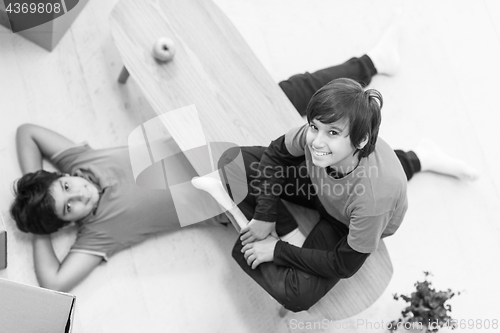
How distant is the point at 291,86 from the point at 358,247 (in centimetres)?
53

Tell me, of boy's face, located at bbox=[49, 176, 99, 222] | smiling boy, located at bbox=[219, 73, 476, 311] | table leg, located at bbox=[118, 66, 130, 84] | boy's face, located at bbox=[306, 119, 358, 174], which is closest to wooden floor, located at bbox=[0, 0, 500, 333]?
table leg, located at bbox=[118, 66, 130, 84]

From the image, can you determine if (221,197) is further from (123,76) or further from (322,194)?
(123,76)

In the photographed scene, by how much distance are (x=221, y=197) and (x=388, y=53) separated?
71 centimetres

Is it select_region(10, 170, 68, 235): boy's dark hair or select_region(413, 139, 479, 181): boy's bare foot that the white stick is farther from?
select_region(413, 139, 479, 181): boy's bare foot

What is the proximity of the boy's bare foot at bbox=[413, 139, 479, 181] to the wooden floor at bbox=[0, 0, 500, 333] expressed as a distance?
0.04 metres

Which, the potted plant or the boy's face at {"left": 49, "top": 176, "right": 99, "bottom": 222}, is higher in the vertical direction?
the boy's face at {"left": 49, "top": 176, "right": 99, "bottom": 222}

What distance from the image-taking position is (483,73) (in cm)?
175

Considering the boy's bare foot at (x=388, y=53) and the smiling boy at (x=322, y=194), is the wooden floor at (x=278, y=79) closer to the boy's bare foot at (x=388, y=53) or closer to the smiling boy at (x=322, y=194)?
the boy's bare foot at (x=388, y=53)

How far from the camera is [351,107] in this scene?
102 centimetres

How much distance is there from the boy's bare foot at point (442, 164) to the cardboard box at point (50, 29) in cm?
106

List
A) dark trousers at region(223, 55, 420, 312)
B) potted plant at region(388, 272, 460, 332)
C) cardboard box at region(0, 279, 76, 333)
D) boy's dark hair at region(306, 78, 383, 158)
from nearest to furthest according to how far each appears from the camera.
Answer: boy's dark hair at region(306, 78, 383, 158), cardboard box at region(0, 279, 76, 333), dark trousers at region(223, 55, 420, 312), potted plant at region(388, 272, 460, 332)

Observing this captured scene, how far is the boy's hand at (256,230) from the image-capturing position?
4.36 feet

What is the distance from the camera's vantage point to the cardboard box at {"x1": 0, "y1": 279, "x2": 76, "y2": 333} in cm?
118

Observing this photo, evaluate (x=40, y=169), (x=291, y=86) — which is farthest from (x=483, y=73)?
(x=40, y=169)
